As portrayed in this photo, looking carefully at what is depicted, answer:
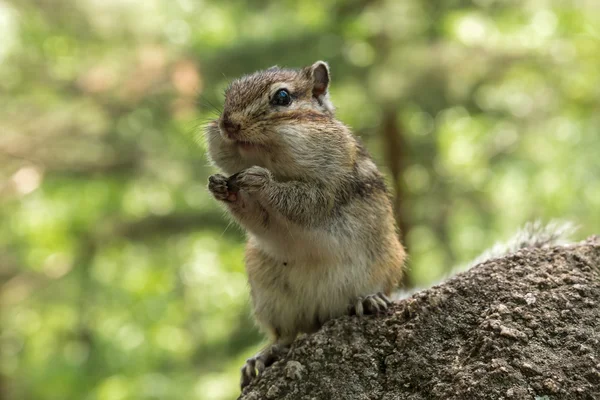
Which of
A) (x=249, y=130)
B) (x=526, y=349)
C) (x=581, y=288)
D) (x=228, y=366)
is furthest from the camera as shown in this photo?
(x=228, y=366)

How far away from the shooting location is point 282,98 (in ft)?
8.46

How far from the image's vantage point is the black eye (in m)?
2.55

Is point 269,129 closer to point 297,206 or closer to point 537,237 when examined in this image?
point 297,206

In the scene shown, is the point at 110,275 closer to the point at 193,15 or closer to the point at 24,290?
the point at 24,290

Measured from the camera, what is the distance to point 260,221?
256cm

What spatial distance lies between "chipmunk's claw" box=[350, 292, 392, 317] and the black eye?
0.81m

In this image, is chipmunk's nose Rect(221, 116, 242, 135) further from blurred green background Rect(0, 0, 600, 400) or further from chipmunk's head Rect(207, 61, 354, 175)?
blurred green background Rect(0, 0, 600, 400)

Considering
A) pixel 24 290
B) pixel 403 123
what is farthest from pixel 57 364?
pixel 403 123

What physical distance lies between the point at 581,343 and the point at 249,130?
51.4 inches

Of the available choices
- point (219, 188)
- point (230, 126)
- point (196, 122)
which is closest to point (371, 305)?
point (219, 188)

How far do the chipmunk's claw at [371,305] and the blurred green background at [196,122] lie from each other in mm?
2973

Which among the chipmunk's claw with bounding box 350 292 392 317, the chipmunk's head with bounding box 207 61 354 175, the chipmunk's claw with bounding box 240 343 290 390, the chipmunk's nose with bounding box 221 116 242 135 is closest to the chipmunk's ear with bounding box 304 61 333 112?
the chipmunk's head with bounding box 207 61 354 175

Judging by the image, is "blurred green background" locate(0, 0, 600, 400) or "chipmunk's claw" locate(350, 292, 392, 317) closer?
"chipmunk's claw" locate(350, 292, 392, 317)

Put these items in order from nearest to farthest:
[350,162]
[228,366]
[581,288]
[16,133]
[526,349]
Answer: [526,349] < [581,288] < [350,162] < [16,133] < [228,366]
